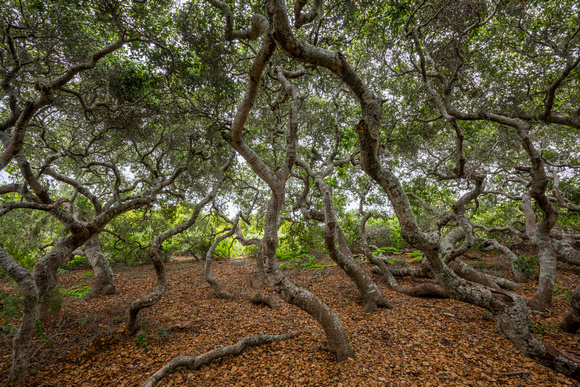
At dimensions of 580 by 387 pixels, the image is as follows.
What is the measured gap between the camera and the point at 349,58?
26.3 feet

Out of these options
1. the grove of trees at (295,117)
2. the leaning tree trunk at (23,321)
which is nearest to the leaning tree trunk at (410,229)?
the grove of trees at (295,117)

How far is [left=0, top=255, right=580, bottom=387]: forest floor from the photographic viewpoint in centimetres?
325

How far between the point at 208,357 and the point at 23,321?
9.18 feet

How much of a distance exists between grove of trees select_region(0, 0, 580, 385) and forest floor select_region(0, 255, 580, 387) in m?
0.31

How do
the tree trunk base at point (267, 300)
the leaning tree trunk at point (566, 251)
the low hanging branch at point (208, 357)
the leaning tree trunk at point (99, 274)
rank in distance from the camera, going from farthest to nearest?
the leaning tree trunk at point (99, 274) → the leaning tree trunk at point (566, 251) → the tree trunk base at point (267, 300) → the low hanging branch at point (208, 357)

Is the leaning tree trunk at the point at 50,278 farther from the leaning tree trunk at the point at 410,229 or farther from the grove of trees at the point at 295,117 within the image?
the leaning tree trunk at the point at 410,229

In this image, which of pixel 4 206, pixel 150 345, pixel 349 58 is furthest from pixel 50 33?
pixel 349 58

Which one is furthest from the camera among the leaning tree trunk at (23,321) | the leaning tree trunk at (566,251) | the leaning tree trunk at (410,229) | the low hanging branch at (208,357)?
the leaning tree trunk at (566,251)

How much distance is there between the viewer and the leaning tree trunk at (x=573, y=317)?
12.8 ft

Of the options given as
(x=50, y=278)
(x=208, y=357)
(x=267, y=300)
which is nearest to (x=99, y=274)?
(x=50, y=278)

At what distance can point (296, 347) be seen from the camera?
413 centimetres

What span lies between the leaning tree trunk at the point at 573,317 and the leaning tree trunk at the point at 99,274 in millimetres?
12203

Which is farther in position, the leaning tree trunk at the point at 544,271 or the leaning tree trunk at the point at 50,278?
the leaning tree trunk at the point at 544,271

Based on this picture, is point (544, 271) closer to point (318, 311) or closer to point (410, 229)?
point (410, 229)
